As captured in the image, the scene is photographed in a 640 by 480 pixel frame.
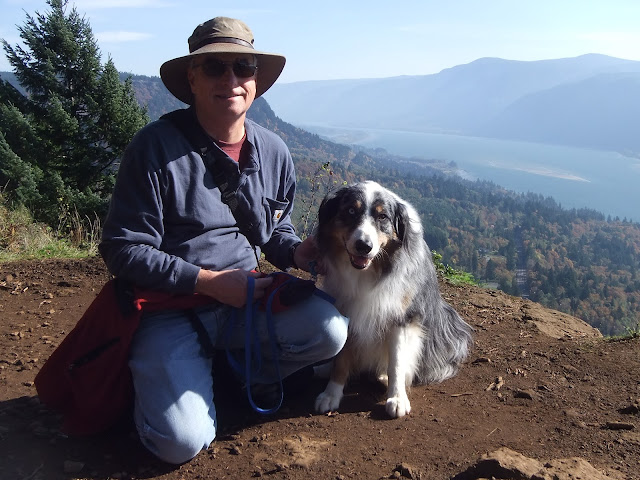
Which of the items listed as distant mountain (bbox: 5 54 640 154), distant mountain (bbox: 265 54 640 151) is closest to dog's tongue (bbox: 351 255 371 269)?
distant mountain (bbox: 5 54 640 154)

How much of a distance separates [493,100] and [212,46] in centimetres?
14633

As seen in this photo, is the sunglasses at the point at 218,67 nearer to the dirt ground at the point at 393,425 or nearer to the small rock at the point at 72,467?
the dirt ground at the point at 393,425

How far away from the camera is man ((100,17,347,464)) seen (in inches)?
96.4

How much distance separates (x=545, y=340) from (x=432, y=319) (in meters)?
1.30

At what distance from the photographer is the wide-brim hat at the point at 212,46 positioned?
2646 mm

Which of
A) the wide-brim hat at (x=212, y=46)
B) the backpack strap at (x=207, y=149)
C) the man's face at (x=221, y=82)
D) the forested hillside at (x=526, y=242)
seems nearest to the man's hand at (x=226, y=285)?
the backpack strap at (x=207, y=149)

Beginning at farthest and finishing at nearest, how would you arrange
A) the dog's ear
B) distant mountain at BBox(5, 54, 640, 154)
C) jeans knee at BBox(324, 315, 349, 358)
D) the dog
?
distant mountain at BBox(5, 54, 640, 154)
the dog's ear
the dog
jeans knee at BBox(324, 315, 349, 358)

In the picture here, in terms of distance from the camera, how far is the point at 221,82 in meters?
2.71

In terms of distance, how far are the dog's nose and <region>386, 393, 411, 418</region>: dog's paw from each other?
883 millimetres

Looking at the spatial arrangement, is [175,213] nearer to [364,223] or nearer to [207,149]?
[207,149]

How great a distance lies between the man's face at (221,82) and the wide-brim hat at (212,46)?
6cm

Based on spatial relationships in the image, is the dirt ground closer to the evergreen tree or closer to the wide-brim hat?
the wide-brim hat

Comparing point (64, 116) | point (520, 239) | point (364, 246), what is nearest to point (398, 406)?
point (364, 246)

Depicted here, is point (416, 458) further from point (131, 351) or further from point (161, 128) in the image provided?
point (161, 128)
